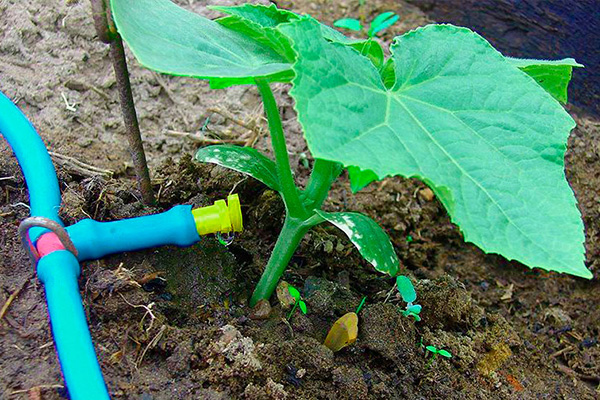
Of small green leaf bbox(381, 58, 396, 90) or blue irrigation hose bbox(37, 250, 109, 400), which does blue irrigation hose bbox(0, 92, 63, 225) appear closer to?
Result: blue irrigation hose bbox(37, 250, 109, 400)

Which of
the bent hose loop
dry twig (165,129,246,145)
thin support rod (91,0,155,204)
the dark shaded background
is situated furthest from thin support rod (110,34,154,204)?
the dark shaded background

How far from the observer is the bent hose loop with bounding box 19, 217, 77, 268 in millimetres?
1174

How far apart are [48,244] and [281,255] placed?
448 millimetres

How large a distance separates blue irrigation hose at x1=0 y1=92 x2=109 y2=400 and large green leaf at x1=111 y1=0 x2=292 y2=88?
41cm

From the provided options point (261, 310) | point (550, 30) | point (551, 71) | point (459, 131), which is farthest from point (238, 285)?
point (550, 30)

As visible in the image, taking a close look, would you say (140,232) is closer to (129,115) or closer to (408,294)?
(129,115)

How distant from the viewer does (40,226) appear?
1.18m

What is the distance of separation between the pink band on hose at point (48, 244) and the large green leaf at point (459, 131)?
0.55m

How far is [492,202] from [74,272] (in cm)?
74

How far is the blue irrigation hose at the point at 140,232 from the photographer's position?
127 centimetres

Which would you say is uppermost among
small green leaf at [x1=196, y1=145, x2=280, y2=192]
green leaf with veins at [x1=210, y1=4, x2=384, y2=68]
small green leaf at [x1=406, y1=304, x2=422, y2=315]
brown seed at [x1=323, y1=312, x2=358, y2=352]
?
green leaf with veins at [x1=210, y1=4, x2=384, y2=68]

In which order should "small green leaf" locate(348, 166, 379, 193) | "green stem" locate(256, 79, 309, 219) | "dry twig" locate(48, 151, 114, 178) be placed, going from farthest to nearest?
"dry twig" locate(48, 151, 114, 178) < "green stem" locate(256, 79, 309, 219) < "small green leaf" locate(348, 166, 379, 193)

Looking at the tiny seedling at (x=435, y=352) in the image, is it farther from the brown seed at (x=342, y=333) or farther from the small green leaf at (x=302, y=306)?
the small green leaf at (x=302, y=306)

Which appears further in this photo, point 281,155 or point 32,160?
point 32,160
